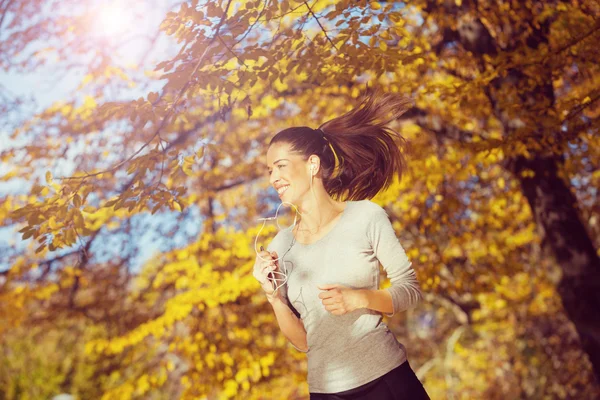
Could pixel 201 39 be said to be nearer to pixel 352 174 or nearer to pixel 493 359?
pixel 352 174

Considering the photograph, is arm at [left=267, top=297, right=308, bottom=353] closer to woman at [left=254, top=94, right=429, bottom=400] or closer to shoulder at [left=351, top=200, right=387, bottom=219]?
woman at [left=254, top=94, right=429, bottom=400]

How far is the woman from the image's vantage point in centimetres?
184

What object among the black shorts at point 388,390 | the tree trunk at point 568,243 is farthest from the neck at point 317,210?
the tree trunk at point 568,243

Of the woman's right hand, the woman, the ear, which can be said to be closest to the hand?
the woman

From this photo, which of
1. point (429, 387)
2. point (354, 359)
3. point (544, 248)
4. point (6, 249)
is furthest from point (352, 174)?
point (429, 387)

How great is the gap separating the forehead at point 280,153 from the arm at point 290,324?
0.60m

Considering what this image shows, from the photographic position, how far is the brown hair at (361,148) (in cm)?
232

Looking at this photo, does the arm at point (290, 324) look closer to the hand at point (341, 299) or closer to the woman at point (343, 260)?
the woman at point (343, 260)

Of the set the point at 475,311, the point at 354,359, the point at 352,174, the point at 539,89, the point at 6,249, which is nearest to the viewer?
the point at 354,359

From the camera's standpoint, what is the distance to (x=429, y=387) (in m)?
10.8

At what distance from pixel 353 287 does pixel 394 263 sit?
185 millimetres

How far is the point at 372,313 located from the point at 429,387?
9.94 m

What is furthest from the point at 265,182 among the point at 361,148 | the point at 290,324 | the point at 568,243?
the point at 290,324

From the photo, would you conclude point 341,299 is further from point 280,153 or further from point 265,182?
point 265,182
